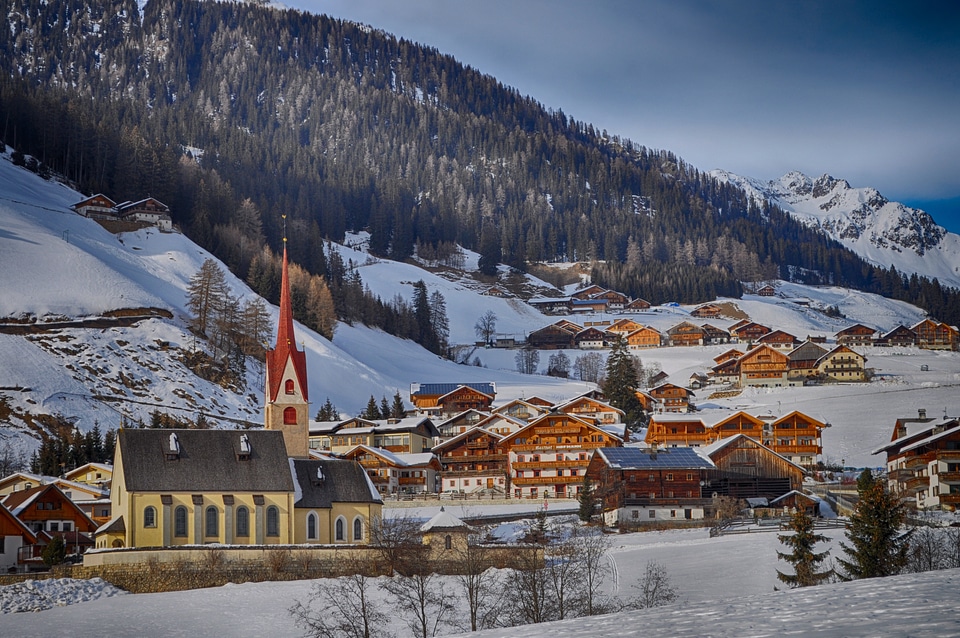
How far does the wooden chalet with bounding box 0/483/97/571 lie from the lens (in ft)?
205

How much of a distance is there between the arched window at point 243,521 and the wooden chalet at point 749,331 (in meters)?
130

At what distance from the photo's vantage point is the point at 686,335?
576ft

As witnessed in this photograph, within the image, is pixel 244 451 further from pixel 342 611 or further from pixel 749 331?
pixel 749 331

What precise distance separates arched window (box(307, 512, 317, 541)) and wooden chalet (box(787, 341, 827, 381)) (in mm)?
91455

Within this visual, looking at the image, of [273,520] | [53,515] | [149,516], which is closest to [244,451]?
[273,520]

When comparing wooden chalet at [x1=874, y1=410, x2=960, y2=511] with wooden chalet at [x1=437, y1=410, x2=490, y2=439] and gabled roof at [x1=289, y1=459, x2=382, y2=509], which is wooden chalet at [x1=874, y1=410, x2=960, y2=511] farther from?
wooden chalet at [x1=437, y1=410, x2=490, y2=439]

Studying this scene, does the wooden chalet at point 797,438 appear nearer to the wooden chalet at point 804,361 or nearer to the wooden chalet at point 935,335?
the wooden chalet at point 804,361

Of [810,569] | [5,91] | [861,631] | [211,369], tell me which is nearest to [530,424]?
[211,369]

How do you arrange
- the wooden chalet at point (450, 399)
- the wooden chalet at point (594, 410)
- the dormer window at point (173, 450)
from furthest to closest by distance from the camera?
the wooden chalet at point (450, 399), the wooden chalet at point (594, 410), the dormer window at point (173, 450)

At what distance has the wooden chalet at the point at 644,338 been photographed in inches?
6841

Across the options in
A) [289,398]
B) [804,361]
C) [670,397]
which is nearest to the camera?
[289,398]

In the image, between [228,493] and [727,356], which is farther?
[727,356]

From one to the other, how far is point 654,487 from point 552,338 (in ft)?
335

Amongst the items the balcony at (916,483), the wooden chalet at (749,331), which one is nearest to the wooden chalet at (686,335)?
the wooden chalet at (749,331)
